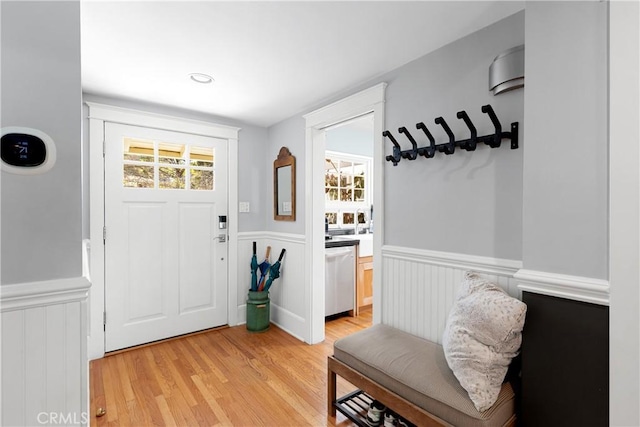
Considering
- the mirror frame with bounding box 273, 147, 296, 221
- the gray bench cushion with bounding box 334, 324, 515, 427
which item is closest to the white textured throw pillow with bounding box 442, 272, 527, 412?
the gray bench cushion with bounding box 334, 324, 515, 427

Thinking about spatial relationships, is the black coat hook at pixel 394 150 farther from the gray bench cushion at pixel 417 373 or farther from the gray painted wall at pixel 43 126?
the gray painted wall at pixel 43 126

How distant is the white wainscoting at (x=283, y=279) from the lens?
310cm

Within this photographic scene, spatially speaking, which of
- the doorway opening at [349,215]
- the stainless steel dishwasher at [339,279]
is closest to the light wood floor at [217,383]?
the stainless steel dishwasher at [339,279]

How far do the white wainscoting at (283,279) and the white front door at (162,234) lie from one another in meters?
0.20

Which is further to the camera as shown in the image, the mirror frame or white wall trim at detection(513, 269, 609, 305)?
the mirror frame

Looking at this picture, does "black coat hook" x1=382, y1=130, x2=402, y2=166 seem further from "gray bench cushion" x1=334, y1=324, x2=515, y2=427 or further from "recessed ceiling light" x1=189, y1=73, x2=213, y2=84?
"recessed ceiling light" x1=189, y1=73, x2=213, y2=84

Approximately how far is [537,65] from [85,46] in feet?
7.80

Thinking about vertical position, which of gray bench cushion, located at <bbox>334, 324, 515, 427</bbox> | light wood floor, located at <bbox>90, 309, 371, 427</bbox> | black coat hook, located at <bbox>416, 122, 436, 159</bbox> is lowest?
light wood floor, located at <bbox>90, 309, 371, 427</bbox>

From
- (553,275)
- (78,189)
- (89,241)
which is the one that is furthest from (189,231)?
(553,275)

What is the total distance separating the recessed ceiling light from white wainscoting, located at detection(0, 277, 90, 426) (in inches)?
66.8

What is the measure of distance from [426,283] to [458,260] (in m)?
0.27

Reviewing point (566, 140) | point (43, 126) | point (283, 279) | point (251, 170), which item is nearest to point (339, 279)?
point (283, 279)

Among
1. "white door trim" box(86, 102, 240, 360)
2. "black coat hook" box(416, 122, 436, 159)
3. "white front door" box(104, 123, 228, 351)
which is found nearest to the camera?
"black coat hook" box(416, 122, 436, 159)

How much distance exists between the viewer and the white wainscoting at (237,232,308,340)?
10.2 feet
